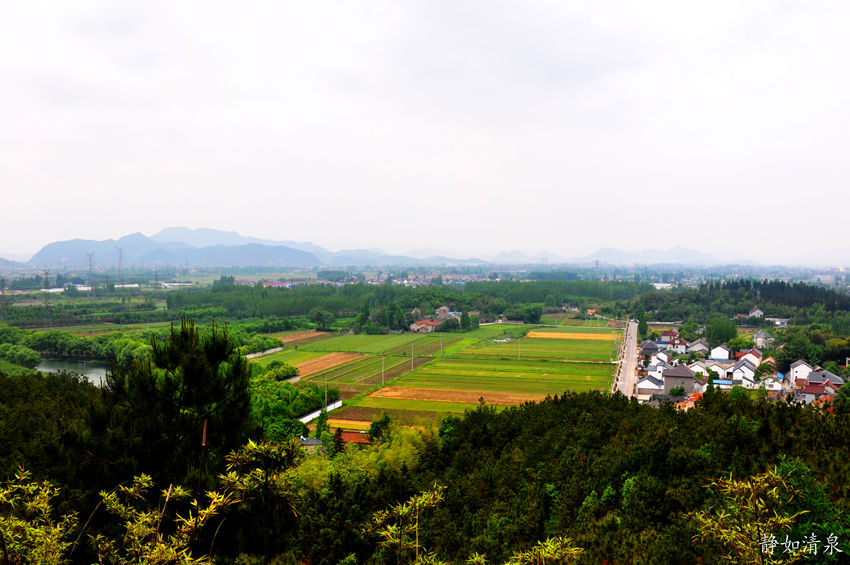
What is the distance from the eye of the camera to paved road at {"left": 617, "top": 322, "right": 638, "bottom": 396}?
82.7 ft

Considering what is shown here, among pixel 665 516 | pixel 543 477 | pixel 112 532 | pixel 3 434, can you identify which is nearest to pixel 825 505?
pixel 665 516

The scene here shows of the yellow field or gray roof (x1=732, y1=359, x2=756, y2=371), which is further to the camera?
the yellow field

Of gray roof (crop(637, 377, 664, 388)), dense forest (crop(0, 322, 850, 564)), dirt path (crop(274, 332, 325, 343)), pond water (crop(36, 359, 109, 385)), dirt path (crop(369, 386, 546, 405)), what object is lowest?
pond water (crop(36, 359, 109, 385))

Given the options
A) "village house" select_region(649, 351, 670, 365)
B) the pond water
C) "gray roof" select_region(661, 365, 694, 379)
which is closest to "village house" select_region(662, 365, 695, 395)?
"gray roof" select_region(661, 365, 694, 379)

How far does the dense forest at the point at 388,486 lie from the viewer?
4.04 meters

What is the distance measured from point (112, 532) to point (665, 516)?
5.90 metres

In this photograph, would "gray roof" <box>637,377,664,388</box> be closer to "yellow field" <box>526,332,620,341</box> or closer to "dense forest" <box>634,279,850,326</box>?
"yellow field" <box>526,332,620,341</box>

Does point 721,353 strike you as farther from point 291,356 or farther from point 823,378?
point 291,356

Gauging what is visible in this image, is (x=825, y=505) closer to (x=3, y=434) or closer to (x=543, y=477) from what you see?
(x=543, y=477)

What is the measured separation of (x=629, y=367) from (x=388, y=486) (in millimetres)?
25745

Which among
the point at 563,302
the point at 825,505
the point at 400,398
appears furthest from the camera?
the point at 563,302

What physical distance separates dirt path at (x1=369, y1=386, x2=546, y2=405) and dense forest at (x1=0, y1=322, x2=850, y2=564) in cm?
1390

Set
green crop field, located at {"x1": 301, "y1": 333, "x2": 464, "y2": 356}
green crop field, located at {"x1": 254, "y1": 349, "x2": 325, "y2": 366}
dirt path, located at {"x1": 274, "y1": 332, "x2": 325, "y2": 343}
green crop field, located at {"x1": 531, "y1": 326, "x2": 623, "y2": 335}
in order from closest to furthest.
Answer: green crop field, located at {"x1": 254, "y1": 349, "x2": 325, "y2": 366}, green crop field, located at {"x1": 301, "y1": 333, "x2": 464, "y2": 356}, dirt path, located at {"x1": 274, "y1": 332, "x2": 325, "y2": 343}, green crop field, located at {"x1": 531, "y1": 326, "x2": 623, "y2": 335}

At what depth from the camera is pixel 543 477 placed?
764 cm
